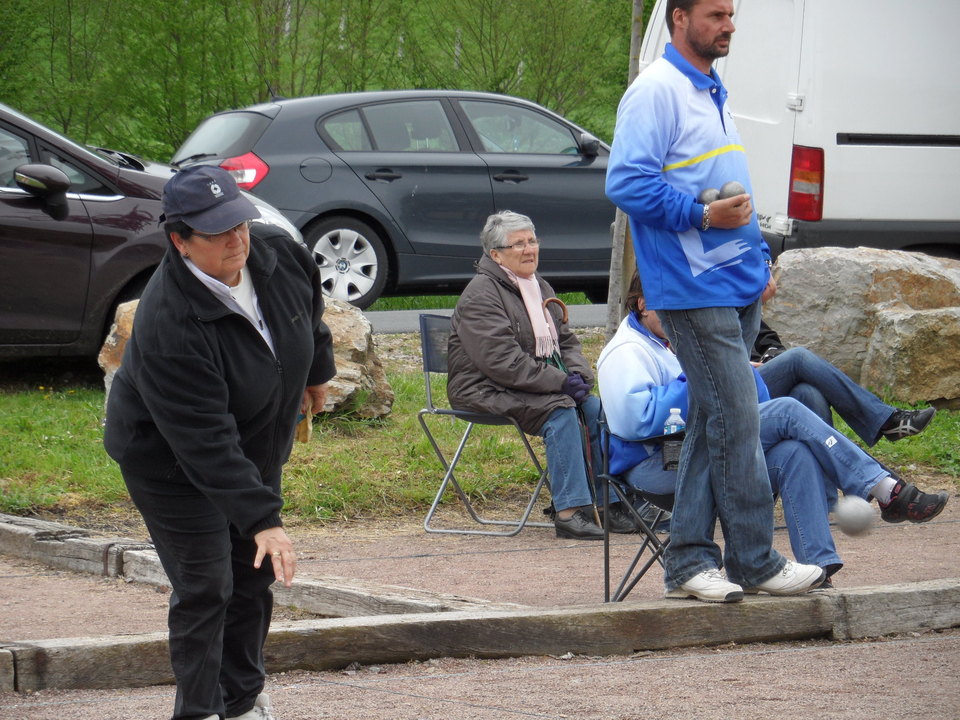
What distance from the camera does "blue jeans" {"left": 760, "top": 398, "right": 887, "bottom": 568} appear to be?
4680 mm

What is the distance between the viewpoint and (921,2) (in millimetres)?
8289

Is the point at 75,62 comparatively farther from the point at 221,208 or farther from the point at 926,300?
the point at 221,208

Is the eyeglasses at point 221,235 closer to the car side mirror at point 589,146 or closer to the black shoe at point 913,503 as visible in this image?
the black shoe at point 913,503

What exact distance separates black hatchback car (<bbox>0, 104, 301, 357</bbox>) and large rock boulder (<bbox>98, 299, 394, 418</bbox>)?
1.37 ft

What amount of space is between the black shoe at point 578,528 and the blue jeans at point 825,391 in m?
1.09

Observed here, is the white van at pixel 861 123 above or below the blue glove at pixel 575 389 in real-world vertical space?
above

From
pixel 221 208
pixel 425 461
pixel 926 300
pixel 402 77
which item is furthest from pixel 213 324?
pixel 402 77

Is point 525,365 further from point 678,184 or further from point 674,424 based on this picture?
point 678,184

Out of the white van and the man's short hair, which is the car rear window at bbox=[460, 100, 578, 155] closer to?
the white van

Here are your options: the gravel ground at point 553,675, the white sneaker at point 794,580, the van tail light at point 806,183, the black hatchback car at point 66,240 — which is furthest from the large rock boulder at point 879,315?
the white sneaker at point 794,580

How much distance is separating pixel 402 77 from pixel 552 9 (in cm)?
186

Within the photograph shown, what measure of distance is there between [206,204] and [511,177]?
777 centimetres

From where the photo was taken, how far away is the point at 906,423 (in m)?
5.12

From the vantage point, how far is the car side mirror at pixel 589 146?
1111 centimetres
